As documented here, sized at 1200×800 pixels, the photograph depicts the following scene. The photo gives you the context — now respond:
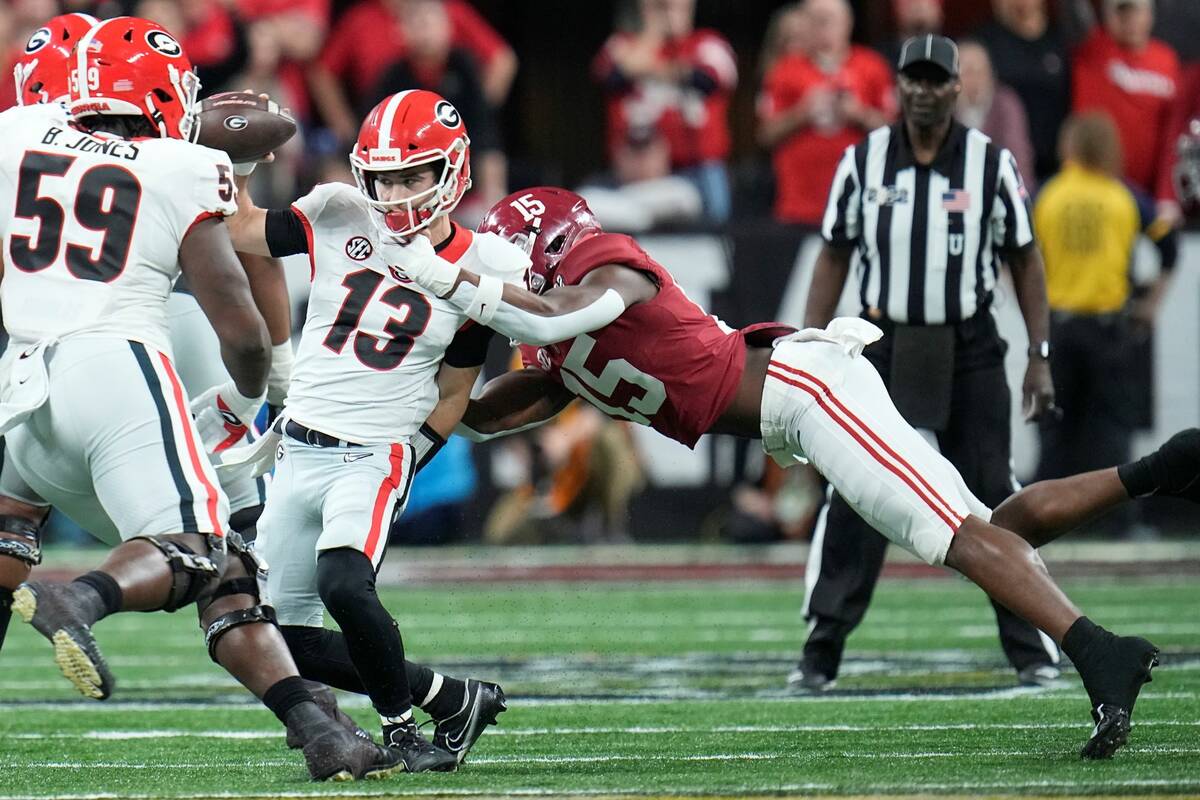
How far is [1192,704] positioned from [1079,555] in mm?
4538

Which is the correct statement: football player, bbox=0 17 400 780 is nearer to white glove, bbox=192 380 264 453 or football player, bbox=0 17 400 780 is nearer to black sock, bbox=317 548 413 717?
black sock, bbox=317 548 413 717

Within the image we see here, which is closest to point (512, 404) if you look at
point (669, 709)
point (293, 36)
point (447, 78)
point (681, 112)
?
point (669, 709)

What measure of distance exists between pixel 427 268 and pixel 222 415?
0.79 metres

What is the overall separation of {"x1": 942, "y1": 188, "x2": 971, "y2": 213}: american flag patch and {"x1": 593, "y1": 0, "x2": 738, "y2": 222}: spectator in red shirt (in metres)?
4.54

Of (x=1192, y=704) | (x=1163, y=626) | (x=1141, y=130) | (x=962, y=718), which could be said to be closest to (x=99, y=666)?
(x=962, y=718)

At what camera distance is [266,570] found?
431 centimetres

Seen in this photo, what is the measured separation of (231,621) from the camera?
412 cm

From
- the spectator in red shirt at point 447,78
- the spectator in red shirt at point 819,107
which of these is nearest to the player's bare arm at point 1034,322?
the spectator in red shirt at point 819,107

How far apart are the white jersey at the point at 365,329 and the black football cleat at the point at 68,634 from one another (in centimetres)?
83

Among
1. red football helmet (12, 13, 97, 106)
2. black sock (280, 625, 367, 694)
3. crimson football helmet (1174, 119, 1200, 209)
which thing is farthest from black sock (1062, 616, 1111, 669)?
crimson football helmet (1174, 119, 1200, 209)

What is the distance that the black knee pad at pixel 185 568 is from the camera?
3.91 metres

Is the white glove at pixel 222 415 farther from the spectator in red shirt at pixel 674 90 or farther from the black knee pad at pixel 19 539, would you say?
the spectator in red shirt at pixel 674 90

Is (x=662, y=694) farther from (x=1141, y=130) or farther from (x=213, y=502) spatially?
(x=1141, y=130)

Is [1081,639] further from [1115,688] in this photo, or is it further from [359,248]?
[359,248]
